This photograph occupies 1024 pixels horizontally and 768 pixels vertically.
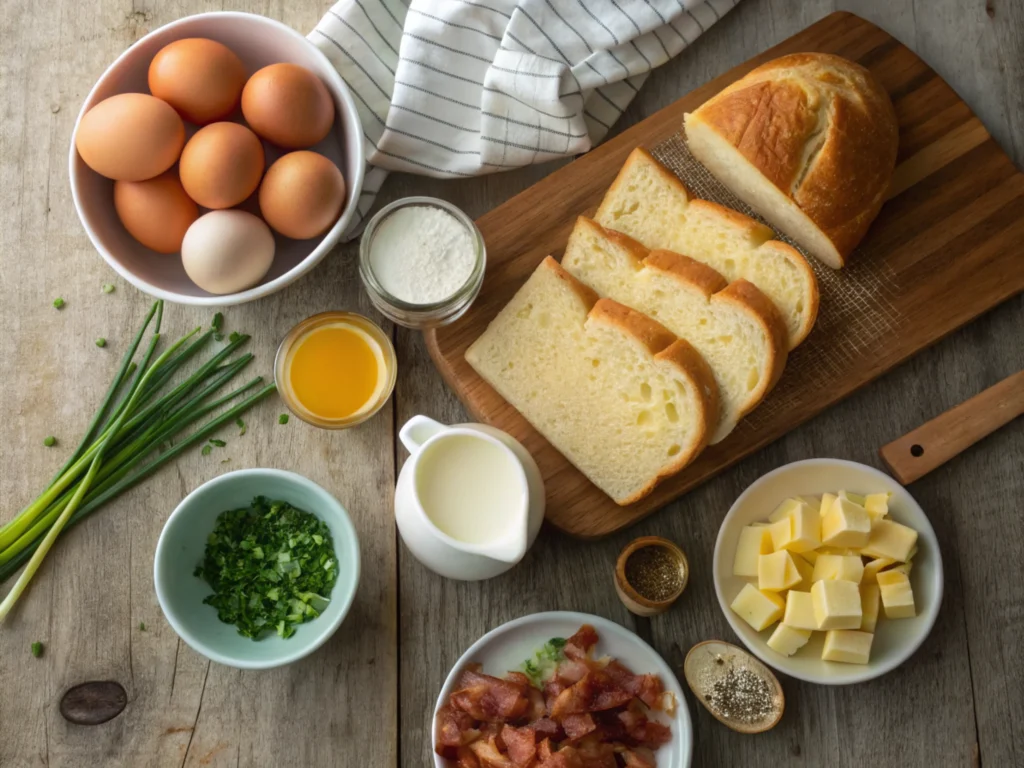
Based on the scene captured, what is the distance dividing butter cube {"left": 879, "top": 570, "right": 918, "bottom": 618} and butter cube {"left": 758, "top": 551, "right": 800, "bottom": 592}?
0.18 meters

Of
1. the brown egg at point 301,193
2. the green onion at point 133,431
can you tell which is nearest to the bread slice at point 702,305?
the brown egg at point 301,193

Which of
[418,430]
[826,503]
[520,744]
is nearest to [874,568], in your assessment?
[826,503]

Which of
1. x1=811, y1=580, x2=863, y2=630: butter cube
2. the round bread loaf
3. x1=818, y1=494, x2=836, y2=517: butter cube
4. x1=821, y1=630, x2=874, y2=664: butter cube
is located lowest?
x1=821, y1=630, x2=874, y2=664: butter cube

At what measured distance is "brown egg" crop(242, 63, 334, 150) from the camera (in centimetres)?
192

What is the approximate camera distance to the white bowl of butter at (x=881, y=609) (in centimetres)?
203

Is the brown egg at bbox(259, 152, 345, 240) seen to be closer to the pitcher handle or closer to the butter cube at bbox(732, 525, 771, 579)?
the pitcher handle

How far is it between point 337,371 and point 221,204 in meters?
0.44

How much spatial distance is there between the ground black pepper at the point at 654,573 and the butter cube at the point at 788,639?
0.74 ft

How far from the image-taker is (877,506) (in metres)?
2.04

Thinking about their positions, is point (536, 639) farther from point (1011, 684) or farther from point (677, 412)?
point (1011, 684)

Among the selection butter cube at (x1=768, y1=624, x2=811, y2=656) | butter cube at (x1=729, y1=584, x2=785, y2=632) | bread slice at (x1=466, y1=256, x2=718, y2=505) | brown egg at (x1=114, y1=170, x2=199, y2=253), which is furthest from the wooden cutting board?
brown egg at (x1=114, y1=170, x2=199, y2=253)

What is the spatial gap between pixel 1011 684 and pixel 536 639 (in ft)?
3.56

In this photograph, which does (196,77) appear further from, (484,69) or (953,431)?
(953,431)

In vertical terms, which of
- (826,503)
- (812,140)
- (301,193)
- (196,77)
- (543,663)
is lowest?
(543,663)
